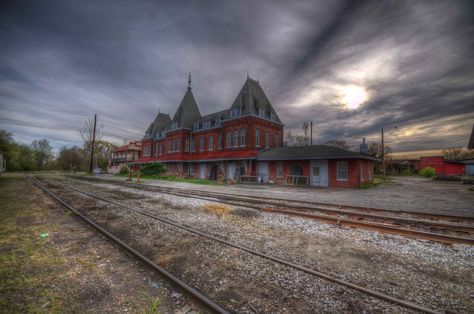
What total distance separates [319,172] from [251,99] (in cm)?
1453

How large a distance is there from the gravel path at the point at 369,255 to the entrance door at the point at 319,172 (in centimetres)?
1554

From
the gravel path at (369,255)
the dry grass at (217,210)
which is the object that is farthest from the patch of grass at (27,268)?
the dry grass at (217,210)

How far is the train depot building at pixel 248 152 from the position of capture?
21.2m

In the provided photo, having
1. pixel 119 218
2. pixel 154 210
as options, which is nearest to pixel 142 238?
pixel 119 218

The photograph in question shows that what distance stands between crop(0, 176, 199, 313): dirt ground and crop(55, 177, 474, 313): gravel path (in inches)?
75.5

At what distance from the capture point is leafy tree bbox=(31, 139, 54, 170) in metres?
76.9

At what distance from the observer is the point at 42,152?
78.8 meters

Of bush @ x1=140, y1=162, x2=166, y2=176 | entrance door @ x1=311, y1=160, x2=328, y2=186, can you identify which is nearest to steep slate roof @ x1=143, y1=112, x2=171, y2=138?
bush @ x1=140, y1=162, x2=166, y2=176

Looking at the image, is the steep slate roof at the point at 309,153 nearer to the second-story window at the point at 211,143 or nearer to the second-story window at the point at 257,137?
the second-story window at the point at 257,137

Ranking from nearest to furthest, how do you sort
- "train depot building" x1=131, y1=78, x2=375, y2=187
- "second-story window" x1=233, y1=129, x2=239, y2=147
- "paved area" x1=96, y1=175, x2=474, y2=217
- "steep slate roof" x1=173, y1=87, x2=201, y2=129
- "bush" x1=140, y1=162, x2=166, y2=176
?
"paved area" x1=96, y1=175, x2=474, y2=217, "train depot building" x1=131, y1=78, x2=375, y2=187, "second-story window" x1=233, y1=129, x2=239, y2=147, "bush" x1=140, y1=162, x2=166, y2=176, "steep slate roof" x1=173, y1=87, x2=201, y2=129

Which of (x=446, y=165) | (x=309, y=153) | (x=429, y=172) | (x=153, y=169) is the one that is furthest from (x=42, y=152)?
(x=446, y=165)

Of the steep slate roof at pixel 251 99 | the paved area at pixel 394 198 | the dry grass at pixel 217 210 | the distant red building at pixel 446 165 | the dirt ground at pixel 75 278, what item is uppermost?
the steep slate roof at pixel 251 99

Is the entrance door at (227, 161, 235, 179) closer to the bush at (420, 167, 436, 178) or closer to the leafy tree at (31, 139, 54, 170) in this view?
the bush at (420, 167, 436, 178)

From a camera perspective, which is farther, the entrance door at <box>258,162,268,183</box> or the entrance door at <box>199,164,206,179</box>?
the entrance door at <box>199,164,206,179</box>
